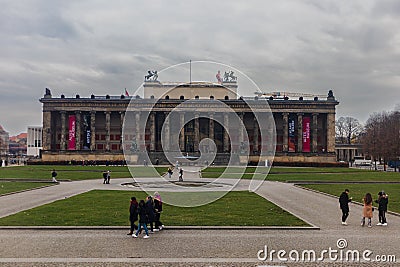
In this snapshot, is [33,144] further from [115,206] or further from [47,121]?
[115,206]

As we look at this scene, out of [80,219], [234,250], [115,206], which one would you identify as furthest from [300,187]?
[234,250]

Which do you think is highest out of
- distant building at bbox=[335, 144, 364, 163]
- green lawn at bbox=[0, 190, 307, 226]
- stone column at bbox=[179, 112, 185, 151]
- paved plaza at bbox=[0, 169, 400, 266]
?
stone column at bbox=[179, 112, 185, 151]

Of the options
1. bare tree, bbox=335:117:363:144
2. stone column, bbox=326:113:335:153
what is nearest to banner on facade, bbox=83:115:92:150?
stone column, bbox=326:113:335:153

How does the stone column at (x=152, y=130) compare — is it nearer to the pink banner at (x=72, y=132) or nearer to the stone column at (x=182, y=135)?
the stone column at (x=182, y=135)

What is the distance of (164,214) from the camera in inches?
1145

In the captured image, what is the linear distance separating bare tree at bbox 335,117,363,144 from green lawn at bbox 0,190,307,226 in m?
155

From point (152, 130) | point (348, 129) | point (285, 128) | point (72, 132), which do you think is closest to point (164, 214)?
point (72, 132)

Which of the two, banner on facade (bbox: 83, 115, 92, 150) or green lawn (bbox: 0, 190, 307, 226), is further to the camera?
banner on facade (bbox: 83, 115, 92, 150)

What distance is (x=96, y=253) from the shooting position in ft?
58.4

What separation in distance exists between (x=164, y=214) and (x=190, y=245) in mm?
9724

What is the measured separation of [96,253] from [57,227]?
6.67 metres

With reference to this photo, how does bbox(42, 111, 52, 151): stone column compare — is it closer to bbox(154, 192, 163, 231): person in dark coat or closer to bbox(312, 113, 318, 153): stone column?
bbox(312, 113, 318, 153): stone column

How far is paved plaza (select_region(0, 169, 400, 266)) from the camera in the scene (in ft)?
54.5

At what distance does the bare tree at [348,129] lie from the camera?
182m
